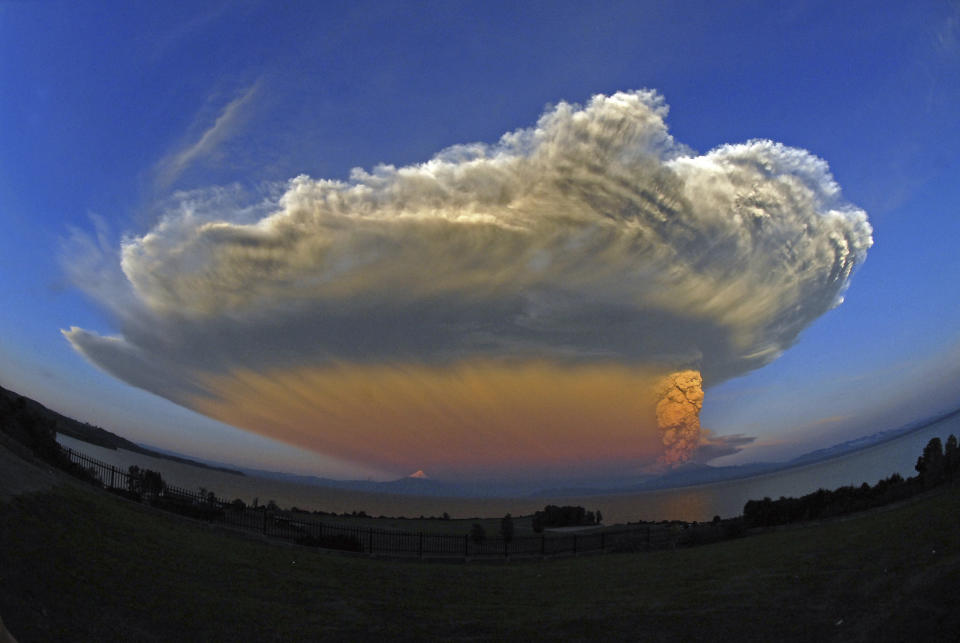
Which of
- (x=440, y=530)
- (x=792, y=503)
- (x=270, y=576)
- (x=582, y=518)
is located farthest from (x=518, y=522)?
(x=270, y=576)

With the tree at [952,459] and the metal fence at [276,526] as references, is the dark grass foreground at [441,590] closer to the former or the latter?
the tree at [952,459]

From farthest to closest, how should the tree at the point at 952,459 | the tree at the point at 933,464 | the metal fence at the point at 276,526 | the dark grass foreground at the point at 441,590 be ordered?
1. the metal fence at the point at 276,526
2. the tree at the point at 933,464
3. the tree at the point at 952,459
4. the dark grass foreground at the point at 441,590

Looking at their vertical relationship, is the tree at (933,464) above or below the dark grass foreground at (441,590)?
above

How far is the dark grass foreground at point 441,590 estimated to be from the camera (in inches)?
379

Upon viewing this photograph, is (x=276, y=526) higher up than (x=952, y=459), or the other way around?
(x=952, y=459)

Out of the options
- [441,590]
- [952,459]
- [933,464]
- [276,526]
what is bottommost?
[441,590]

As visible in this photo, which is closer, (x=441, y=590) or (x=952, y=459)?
(x=441, y=590)

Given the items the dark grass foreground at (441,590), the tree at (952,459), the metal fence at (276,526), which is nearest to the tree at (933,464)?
the tree at (952,459)

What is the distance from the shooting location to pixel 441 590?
16.5 meters

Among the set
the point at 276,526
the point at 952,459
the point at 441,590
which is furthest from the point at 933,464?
the point at 276,526

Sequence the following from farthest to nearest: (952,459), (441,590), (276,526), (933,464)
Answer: (276,526) < (933,464) < (952,459) < (441,590)

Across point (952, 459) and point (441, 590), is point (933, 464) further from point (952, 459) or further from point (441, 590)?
point (441, 590)

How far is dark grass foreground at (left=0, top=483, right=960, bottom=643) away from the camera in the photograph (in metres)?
9.63

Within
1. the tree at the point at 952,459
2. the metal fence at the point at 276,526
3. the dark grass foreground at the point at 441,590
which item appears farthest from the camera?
the metal fence at the point at 276,526
